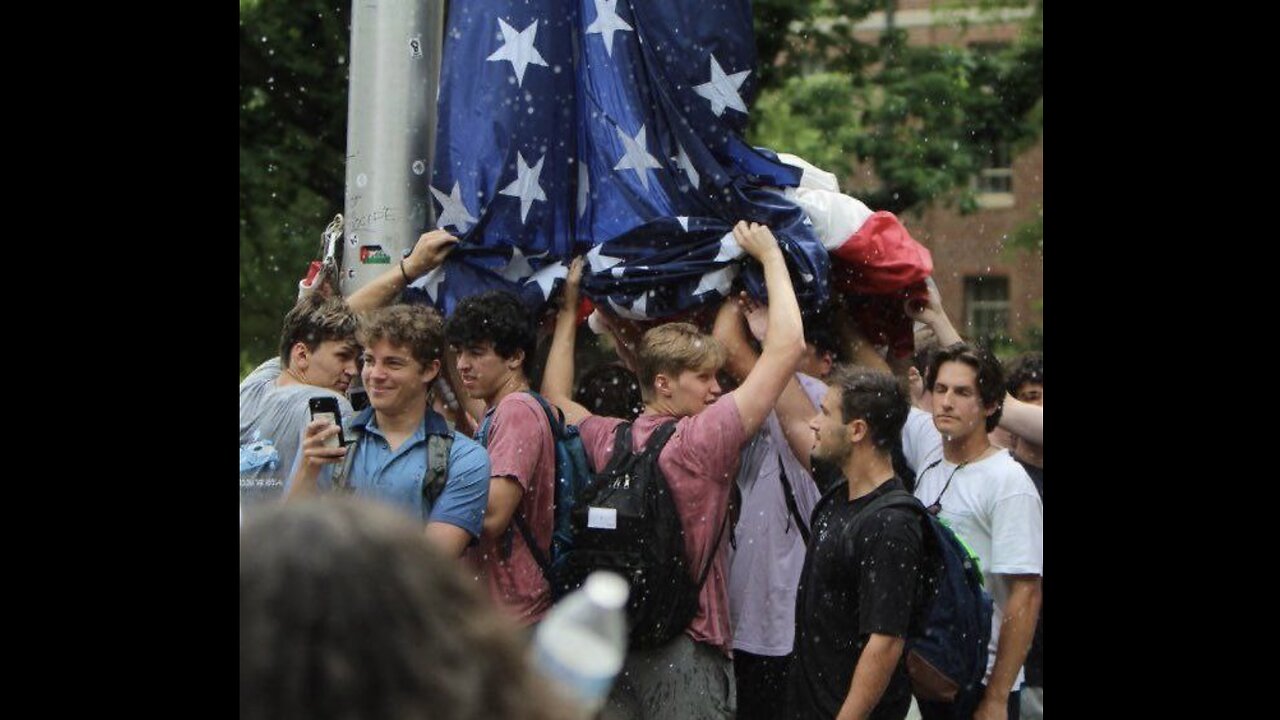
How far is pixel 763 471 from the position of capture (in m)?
5.31

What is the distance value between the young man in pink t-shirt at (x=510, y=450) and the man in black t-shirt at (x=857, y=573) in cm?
77

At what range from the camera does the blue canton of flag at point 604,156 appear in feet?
17.0

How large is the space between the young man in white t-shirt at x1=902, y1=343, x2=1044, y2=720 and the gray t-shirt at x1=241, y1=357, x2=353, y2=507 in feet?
6.01

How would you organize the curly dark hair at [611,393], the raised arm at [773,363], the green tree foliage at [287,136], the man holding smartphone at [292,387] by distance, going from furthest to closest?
the green tree foliage at [287,136], the curly dark hair at [611,393], the man holding smartphone at [292,387], the raised arm at [773,363]

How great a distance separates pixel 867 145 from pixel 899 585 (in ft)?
32.9

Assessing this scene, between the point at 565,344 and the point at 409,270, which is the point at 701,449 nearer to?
the point at 565,344

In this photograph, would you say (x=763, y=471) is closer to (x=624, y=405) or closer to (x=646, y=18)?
(x=624, y=405)

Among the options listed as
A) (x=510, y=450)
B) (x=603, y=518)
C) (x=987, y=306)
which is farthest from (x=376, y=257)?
(x=987, y=306)

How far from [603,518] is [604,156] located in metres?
1.19

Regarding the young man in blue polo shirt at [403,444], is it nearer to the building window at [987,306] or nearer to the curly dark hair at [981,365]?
the curly dark hair at [981,365]

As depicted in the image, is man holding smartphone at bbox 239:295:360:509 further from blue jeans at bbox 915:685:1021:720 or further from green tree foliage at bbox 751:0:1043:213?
green tree foliage at bbox 751:0:1043:213

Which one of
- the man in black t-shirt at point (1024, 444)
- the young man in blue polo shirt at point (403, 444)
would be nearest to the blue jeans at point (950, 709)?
the man in black t-shirt at point (1024, 444)
